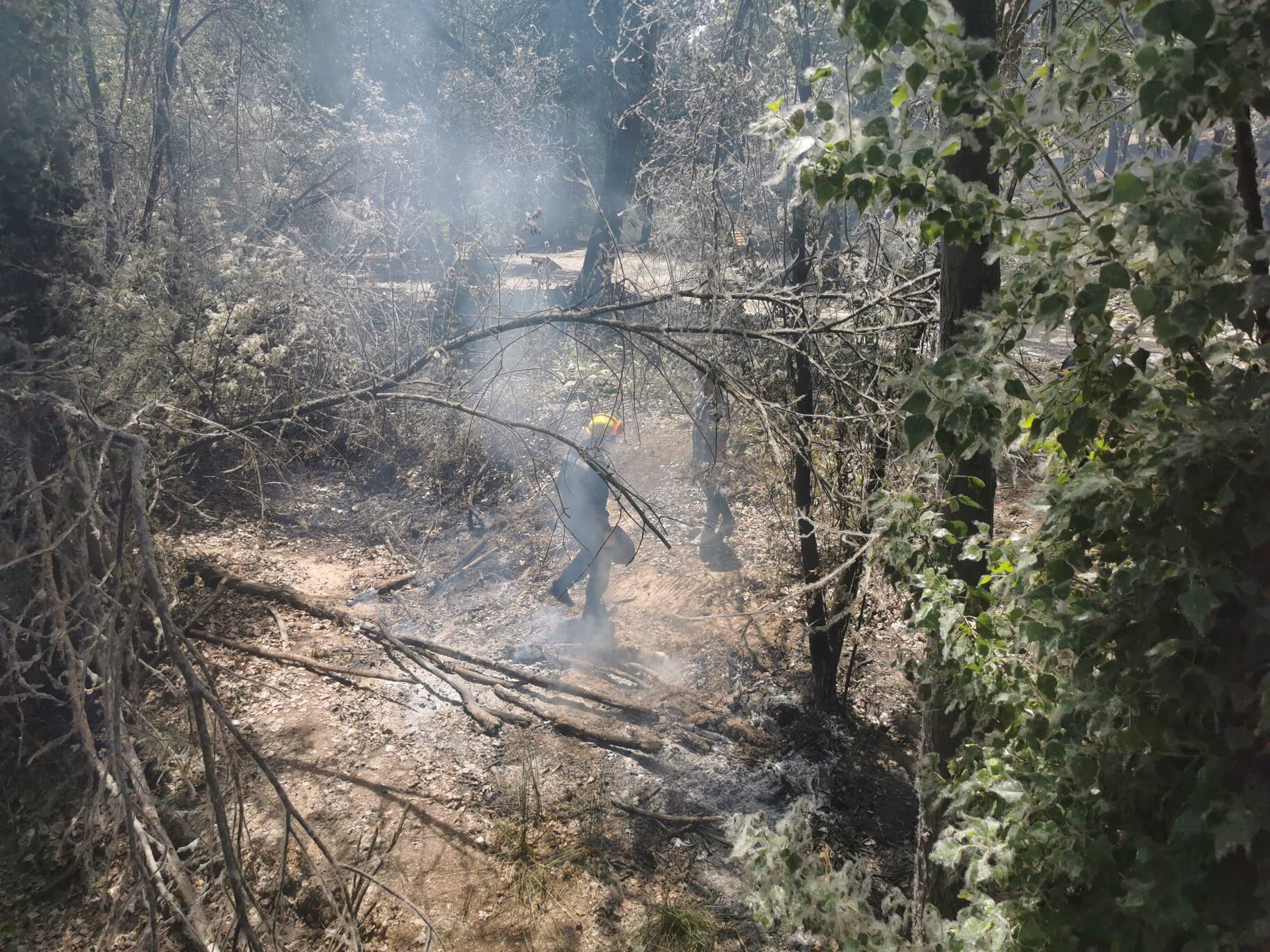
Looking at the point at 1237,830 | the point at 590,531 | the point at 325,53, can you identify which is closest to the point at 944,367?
the point at 1237,830

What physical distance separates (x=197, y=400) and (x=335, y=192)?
6253 mm

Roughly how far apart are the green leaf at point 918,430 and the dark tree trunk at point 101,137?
6.09 metres

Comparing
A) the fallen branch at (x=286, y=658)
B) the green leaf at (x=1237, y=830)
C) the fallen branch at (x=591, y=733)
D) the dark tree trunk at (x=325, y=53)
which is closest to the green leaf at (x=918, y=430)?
the green leaf at (x=1237, y=830)

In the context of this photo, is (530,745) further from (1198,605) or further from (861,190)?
(1198,605)

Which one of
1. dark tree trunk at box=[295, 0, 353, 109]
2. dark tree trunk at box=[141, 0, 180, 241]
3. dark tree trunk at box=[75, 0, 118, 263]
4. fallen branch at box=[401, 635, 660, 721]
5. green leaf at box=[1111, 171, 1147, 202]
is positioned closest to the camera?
green leaf at box=[1111, 171, 1147, 202]

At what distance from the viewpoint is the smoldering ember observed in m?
1.29

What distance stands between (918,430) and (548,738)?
202 inches

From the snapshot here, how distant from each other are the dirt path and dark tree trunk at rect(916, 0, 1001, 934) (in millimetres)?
1749

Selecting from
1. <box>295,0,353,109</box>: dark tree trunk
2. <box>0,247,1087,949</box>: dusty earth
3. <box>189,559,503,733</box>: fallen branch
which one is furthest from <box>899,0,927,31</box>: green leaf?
<box>295,0,353,109</box>: dark tree trunk

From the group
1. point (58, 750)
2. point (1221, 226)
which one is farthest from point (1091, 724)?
point (58, 750)

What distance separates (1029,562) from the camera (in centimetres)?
165

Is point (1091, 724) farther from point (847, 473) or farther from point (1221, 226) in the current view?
point (847, 473)

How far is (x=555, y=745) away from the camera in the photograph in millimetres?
5836

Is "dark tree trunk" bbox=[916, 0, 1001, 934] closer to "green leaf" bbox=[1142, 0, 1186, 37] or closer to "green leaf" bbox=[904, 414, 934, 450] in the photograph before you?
"green leaf" bbox=[904, 414, 934, 450]
